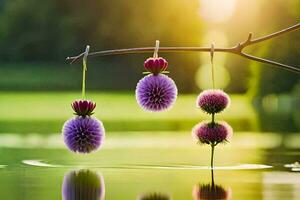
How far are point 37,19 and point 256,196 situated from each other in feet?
118

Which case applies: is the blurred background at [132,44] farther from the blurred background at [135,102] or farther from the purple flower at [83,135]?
the purple flower at [83,135]

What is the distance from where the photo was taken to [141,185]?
181 inches

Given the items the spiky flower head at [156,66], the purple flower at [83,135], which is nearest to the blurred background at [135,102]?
the spiky flower head at [156,66]

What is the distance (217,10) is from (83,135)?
30202 millimetres

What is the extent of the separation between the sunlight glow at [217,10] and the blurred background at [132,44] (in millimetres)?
26

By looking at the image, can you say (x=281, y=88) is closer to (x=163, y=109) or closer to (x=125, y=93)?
(x=125, y=93)

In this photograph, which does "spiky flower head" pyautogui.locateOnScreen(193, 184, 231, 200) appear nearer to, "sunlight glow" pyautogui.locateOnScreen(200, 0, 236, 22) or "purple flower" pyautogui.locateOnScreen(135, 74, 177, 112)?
"purple flower" pyautogui.locateOnScreen(135, 74, 177, 112)

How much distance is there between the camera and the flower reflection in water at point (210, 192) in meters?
4.12

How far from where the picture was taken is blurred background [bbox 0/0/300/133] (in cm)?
2419

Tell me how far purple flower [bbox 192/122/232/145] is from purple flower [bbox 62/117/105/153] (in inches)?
21.5

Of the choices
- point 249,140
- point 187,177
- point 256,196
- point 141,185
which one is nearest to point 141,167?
point 187,177

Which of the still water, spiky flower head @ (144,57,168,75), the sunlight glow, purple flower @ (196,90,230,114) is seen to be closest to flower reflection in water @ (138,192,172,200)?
the still water

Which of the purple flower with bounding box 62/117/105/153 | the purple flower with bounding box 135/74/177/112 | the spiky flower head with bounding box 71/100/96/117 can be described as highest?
the purple flower with bounding box 135/74/177/112

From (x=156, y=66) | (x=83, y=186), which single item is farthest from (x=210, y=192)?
(x=156, y=66)
